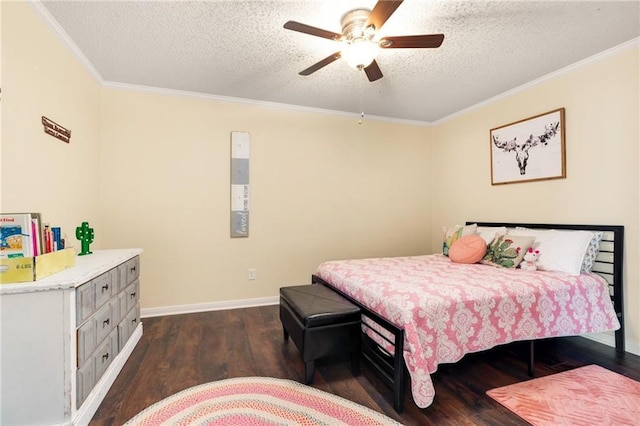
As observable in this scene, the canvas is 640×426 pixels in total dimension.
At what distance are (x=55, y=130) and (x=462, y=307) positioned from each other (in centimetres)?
320

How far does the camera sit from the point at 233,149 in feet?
11.6

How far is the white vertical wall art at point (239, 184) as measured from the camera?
3551mm

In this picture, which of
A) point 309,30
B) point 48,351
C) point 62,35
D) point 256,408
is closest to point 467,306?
point 256,408

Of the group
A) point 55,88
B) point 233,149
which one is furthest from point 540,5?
point 55,88

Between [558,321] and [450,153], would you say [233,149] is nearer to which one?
[450,153]

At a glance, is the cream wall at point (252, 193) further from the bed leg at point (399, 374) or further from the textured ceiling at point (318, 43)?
the bed leg at point (399, 374)

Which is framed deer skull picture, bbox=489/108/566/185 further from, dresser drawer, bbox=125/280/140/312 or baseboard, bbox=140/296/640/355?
dresser drawer, bbox=125/280/140/312

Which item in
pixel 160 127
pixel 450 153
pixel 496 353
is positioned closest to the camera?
pixel 496 353

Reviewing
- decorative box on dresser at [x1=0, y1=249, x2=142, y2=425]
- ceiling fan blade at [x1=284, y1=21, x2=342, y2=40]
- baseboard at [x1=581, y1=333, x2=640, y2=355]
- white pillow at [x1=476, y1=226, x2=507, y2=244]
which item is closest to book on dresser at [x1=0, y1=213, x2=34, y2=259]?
decorative box on dresser at [x1=0, y1=249, x2=142, y2=425]

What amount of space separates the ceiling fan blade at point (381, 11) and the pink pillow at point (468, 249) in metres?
2.24

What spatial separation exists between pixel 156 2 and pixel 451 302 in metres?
2.75

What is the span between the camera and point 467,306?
188cm

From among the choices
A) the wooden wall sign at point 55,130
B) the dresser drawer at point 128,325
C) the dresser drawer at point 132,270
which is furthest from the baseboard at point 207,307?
the wooden wall sign at point 55,130

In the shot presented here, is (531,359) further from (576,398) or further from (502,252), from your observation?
(502,252)
